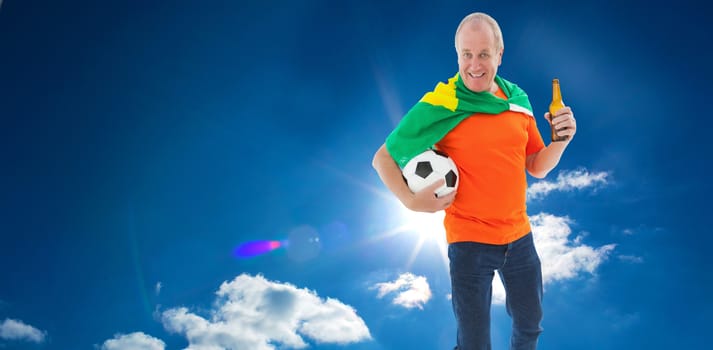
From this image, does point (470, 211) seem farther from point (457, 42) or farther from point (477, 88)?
point (457, 42)

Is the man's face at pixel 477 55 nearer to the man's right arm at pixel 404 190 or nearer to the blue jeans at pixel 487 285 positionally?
the man's right arm at pixel 404 190

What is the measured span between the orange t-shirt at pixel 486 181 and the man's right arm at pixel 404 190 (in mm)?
177

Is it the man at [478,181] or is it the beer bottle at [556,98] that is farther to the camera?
the beer bottle at [556,98]

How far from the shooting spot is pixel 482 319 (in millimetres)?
4141

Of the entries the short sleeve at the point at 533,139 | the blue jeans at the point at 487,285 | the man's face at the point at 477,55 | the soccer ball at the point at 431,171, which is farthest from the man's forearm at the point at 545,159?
the soccer ball at the point at 431,171

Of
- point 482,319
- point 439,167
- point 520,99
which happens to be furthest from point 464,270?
point 520,99

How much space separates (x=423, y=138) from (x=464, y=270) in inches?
39.7

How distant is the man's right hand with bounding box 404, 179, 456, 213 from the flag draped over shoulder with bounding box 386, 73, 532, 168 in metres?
0.30

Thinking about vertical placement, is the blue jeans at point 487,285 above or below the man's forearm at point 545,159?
below

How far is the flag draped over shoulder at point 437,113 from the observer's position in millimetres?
4199

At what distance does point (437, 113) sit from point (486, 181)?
24.2 inches

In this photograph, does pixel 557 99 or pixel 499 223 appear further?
pixel 557 99

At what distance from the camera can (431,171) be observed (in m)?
4.09

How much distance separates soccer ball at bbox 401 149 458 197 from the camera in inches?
160
